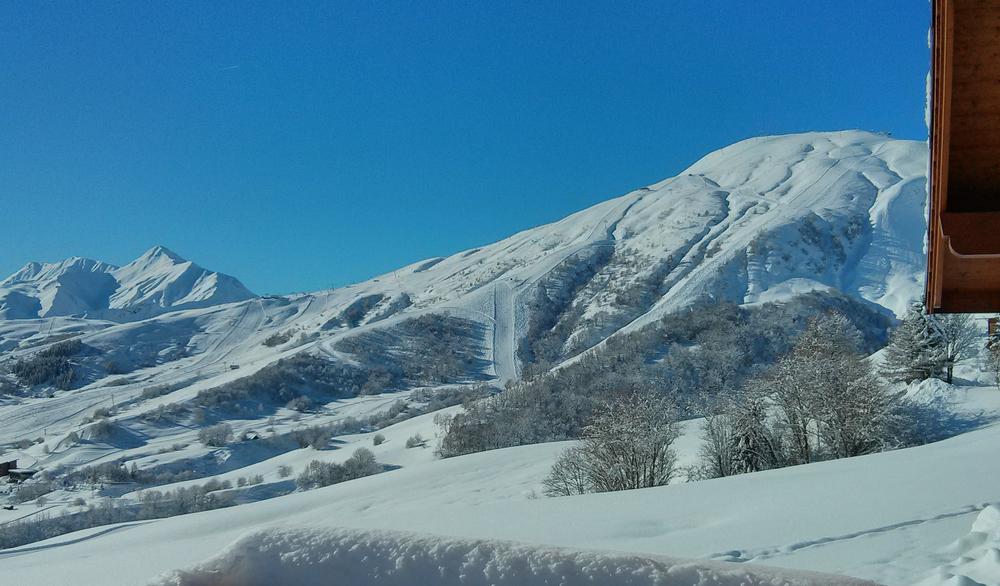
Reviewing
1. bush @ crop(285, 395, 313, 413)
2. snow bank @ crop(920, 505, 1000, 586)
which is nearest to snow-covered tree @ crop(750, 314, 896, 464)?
snow bank @ crop(920, 505, 1000, 586)

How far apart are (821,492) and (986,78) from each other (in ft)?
36.9

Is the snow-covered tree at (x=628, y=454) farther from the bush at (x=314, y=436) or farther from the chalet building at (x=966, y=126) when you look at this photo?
the bush at (x=314, y=436)

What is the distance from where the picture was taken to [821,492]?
43.7 feet

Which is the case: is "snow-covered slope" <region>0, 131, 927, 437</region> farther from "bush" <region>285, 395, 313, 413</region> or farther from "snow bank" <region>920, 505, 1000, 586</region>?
"snow bank" <region>920, 505, 1000, 586</region>

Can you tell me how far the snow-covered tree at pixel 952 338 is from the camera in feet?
108

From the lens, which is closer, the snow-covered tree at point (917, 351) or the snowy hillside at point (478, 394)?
the snowy hillside at point (478, 394)

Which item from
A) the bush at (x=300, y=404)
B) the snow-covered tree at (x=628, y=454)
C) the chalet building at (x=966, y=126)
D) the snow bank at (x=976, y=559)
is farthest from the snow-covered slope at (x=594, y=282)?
the chalet building at (x=966, y=126)

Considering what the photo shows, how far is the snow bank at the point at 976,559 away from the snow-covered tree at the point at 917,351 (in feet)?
94.7

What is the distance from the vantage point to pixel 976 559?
6.53 meters

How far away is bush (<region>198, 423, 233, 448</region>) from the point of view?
58.7m

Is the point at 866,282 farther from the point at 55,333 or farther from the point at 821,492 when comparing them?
the point at 55,333

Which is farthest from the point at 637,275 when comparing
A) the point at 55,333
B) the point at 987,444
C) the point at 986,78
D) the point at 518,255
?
the point at 55,333

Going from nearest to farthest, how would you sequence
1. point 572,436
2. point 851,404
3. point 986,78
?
point 986,78 → point 851,404 → point 572,436

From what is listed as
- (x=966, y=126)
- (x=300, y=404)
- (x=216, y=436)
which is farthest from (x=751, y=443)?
(x=300, y=404)
